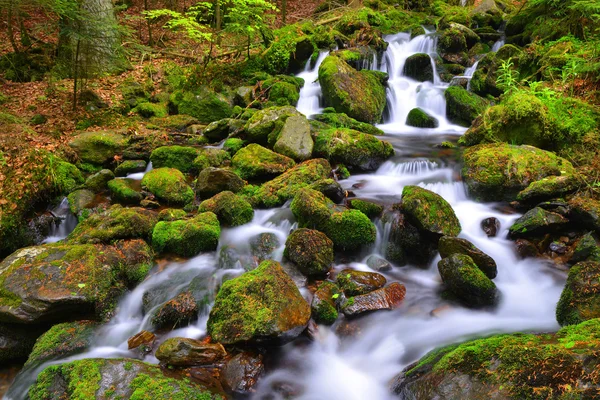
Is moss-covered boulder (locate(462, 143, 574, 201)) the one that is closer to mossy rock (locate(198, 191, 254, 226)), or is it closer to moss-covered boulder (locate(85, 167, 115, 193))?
mossy rock (locate(198, 191, 254, 226))

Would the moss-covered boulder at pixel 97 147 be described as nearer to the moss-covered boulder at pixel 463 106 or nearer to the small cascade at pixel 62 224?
the small cascade at pixel 62 224

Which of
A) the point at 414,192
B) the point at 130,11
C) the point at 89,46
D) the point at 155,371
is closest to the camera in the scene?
the point at 155,371

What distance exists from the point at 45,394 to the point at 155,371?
36.7 inches

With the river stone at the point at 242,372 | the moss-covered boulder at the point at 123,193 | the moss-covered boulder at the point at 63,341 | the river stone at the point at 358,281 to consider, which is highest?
the moss-covered boulder at the point at 123,193

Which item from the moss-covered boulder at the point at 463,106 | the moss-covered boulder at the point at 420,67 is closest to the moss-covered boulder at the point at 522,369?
the moss-covered boulder at the point at 463,106

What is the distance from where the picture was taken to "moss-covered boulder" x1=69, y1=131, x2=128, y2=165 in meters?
7.70

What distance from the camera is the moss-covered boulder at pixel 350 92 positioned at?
32.6 ft

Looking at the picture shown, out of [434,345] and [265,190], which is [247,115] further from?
[434,345]

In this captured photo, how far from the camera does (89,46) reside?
9266 mm

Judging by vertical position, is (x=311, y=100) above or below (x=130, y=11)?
below

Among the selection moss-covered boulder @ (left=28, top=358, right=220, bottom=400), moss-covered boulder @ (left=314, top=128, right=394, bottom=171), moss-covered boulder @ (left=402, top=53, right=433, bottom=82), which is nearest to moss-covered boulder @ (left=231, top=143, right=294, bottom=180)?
moss-covered boulder @ (left=314, top=128, right=394, bottom=171)

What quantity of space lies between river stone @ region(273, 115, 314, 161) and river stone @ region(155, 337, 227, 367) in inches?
183

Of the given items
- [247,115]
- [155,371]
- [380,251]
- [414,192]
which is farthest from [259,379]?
[247,115]

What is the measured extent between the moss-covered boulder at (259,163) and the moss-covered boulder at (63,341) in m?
3.86
